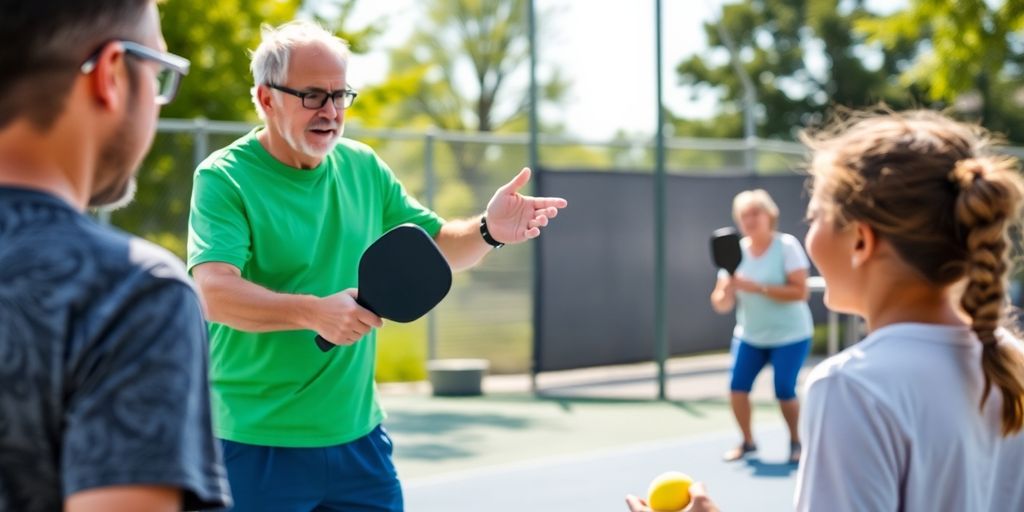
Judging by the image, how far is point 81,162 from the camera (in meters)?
1.49

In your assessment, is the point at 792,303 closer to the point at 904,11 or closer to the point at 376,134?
the point at 376,134

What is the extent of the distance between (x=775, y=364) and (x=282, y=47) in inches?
227

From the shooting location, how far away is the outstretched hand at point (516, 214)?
12.3 feet

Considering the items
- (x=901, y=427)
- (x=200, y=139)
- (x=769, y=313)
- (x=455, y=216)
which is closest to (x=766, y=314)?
(x=769, y=313)

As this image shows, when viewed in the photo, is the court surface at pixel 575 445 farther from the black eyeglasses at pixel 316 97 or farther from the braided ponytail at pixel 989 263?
the braided ponytail at pixel 989 263

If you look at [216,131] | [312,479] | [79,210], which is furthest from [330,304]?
[216,131]

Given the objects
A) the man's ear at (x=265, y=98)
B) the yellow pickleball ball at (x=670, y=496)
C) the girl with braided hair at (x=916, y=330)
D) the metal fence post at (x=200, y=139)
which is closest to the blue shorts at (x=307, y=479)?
the man's ear at (x=265, y=98)

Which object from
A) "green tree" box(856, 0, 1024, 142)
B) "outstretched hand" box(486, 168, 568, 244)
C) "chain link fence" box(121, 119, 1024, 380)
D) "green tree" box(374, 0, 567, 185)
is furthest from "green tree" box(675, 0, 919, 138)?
"outstretched hand" box(486, 168, 568, 244)

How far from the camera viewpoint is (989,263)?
2.14 metres

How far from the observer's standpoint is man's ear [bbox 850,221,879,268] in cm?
221

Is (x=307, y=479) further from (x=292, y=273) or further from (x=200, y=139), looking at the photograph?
(x=200, y=139)

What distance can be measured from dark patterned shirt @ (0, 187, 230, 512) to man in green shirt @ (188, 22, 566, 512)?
1.91 meters

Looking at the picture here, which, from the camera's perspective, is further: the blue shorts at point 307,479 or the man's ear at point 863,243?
the blue shorts at point 307,479

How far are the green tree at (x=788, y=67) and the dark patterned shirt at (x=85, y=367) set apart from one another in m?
44.1
